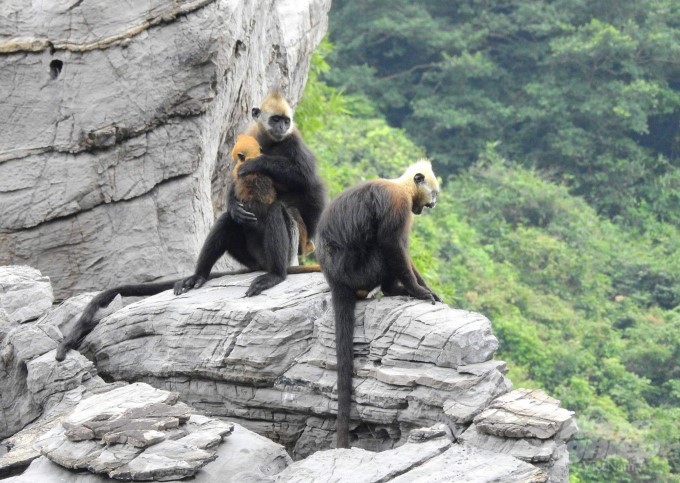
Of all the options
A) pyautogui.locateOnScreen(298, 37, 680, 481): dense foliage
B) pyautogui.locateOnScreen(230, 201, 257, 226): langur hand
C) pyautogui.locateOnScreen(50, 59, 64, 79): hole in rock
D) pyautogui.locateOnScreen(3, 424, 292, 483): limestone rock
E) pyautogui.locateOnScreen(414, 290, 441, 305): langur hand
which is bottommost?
pyautogui.locateOnScreen(298, 37, 680, 481): dense foliage

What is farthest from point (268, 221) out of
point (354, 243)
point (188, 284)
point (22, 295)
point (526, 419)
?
point (526, 419)

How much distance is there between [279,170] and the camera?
781 cm

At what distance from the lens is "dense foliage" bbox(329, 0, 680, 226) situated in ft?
74.3

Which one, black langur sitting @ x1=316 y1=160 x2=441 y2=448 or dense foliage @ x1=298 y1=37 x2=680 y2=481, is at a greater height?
black langur sitting @ x1=316 y1=160 x2=441 y2=448

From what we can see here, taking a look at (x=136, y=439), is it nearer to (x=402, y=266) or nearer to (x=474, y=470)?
(x=474, y=470)

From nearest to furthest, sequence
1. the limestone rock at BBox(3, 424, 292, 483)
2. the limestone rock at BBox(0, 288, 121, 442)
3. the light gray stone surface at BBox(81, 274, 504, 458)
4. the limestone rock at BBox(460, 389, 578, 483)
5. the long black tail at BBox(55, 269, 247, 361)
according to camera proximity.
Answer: the limestone rock at BBox(460, 389, 578, 483) → the limestone rock at BBox(3, 424, 292, 483) → the light gray stone surface at BBox(81, 274, 504, 458) → the limestone rock at BBox(0, 288, 121, 442) → the long black tail at BBox(55, 269, 247, 361)

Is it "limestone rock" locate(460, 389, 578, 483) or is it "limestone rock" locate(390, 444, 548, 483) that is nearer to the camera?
"limestone rock" locate(390, 444, 548, 483)

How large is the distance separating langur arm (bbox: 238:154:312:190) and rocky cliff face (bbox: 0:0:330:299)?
3.70 feet

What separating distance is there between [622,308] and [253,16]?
10.9 m

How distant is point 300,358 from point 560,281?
1244cm

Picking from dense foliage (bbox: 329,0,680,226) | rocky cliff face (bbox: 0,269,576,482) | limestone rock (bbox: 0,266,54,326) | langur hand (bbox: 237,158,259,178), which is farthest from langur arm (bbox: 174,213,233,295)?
dense foliage (bbox: 329,0,680,226)

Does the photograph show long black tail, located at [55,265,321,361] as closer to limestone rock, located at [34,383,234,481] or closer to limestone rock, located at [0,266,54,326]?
limestone rock, located at [0,266,54,326]

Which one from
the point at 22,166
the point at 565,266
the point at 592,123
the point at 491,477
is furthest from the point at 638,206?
the point at 491,477

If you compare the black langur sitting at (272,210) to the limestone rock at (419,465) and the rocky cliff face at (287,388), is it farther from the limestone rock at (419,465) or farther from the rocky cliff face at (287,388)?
the limestone rock at (419,465)
